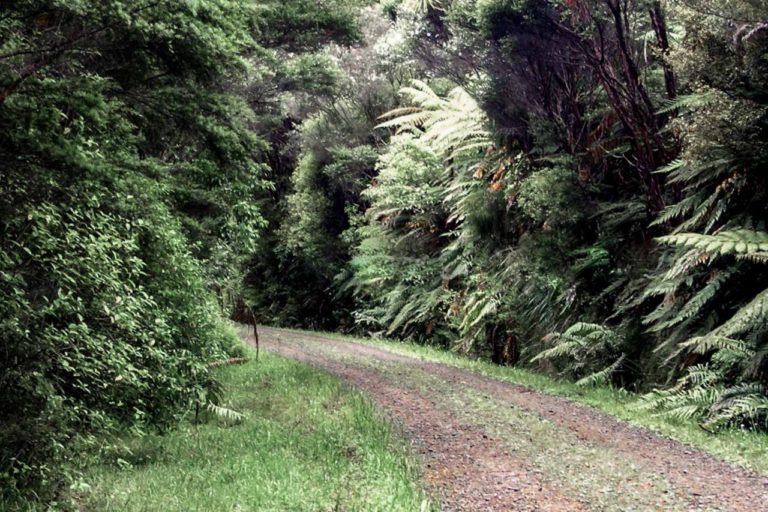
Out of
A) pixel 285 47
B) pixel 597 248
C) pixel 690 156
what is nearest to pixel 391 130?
pixel 285 47

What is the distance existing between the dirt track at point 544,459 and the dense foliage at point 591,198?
1.21 m

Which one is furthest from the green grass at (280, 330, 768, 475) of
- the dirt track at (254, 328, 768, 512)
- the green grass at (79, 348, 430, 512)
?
the green grass at (79, 348, 430, 512)

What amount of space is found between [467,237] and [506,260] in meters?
1.90

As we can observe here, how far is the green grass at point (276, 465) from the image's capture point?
5090 mm

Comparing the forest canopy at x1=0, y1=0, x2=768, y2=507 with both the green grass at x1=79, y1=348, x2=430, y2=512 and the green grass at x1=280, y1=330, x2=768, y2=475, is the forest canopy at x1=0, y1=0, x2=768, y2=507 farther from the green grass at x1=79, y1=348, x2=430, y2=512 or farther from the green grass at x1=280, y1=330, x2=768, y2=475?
the green grass at x1=79, y1=348, x2=430, y2=512

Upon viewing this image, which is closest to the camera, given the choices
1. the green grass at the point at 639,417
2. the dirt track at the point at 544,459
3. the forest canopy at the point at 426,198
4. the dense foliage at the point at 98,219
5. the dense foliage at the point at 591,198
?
the dense foliage at the point at 98,219

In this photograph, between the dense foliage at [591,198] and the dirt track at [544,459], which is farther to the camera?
the dense foliage at [591,198]

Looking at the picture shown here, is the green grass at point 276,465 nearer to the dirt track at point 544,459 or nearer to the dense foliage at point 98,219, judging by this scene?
the dirt track at point 544,459

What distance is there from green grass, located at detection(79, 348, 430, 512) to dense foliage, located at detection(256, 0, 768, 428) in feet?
11.8

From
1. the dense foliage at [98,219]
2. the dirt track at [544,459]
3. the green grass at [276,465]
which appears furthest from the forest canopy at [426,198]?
the dirt track at [544,459]

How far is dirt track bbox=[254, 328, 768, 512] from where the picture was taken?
5.07 meters

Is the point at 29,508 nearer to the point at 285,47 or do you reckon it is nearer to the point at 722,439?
the point at 722,439

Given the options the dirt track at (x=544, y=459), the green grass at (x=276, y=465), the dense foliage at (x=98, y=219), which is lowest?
the green grass at (x=276, y=465)

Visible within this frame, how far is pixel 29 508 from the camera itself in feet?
15.6
